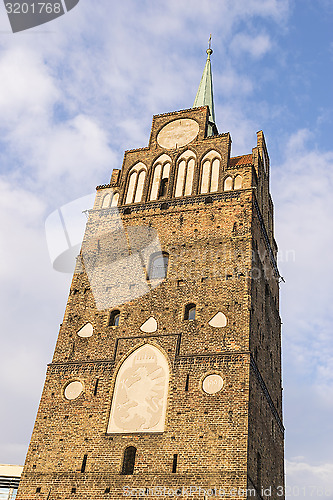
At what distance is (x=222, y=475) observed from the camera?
45.1 ft

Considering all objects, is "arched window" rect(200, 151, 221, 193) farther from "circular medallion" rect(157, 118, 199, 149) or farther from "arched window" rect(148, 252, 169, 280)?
"arched window" rect(148, 252, 169, 280)

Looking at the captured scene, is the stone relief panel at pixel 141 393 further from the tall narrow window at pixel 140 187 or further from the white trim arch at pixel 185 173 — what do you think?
the tall narrow window at pixel 140 187

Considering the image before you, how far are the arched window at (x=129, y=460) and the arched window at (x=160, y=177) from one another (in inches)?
344

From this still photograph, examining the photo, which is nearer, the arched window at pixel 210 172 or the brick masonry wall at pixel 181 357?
the brick masonry wall at pixel 181 357

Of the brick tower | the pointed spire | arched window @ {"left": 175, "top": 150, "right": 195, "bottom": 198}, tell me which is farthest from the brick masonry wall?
the pointed spire

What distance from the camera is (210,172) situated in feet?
66.6

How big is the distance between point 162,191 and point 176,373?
7.28 metres

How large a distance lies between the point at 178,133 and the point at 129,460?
39.0ft

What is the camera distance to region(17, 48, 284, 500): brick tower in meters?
14.5

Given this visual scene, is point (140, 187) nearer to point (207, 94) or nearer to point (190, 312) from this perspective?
point (190, 312)

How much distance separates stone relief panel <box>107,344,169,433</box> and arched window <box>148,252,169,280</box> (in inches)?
98.4

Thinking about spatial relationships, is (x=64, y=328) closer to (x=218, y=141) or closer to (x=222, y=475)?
(x=222, y=475)

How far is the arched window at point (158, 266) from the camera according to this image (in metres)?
18.1

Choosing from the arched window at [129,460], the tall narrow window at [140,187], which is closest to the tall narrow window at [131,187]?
the tall narrow window at [140,187]
